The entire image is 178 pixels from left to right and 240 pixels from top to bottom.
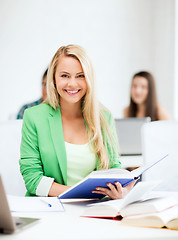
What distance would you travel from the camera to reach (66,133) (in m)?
1.90

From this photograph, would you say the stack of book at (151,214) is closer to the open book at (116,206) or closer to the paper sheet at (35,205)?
the open book at (116,206)

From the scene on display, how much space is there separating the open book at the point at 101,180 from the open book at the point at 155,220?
0.62ft

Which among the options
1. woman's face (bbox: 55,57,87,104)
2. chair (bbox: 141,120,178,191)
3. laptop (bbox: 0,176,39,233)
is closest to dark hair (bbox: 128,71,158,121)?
chair (bbox: 141,120,178,191)

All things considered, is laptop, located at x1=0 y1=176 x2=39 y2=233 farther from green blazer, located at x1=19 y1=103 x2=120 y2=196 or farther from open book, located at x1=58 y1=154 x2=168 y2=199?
green blazer, located at x1=19 y1=103 x2=120 y2=196

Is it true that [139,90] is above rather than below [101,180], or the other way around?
above

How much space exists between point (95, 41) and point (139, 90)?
7.35 ft

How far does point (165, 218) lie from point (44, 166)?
842mm

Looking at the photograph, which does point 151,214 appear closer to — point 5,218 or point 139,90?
point 5,218

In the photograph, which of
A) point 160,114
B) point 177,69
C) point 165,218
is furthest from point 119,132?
point 177,69

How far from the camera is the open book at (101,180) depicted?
127cm

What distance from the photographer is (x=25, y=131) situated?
181cm

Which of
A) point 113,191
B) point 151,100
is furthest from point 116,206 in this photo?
point 151,100

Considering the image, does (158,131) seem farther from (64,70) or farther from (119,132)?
(119,132)

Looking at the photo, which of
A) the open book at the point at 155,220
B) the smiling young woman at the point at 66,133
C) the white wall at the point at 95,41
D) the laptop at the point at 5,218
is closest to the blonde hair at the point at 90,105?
the smiling young woman at the point at 66,133
